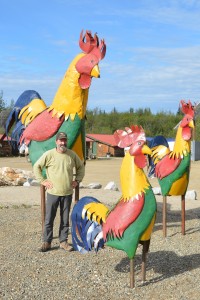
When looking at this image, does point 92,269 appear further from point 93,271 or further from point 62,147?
point 62,147

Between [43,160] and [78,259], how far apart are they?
1401 millimetres

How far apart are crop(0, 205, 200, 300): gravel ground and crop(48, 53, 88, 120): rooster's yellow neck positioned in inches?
78.8

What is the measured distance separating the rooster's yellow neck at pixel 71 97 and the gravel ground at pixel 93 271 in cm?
200

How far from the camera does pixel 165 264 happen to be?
5.96 m

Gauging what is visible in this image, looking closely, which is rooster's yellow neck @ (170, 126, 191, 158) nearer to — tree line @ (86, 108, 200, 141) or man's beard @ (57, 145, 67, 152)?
man's beard @ (57, 145, 67, 152)

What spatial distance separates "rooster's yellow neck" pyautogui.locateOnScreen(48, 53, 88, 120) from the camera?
21.8 ft

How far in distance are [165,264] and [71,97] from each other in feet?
8.85

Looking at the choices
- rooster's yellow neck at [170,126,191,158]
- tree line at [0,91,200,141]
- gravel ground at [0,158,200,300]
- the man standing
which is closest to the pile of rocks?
gravel ground at [0,158,200,300]

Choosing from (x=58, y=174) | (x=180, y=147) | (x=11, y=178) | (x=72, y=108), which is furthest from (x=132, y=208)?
(x=11, y=178)

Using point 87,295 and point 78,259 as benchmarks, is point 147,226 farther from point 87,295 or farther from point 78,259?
point 78,259

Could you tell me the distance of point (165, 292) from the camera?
4.95 metres

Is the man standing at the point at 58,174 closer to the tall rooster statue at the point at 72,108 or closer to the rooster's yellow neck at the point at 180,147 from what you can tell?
the tall rooster statue at the point at 72,108

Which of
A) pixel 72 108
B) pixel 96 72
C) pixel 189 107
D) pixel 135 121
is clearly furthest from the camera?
pixel 135 121

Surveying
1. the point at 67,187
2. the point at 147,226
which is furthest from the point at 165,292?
the point at 67,187
